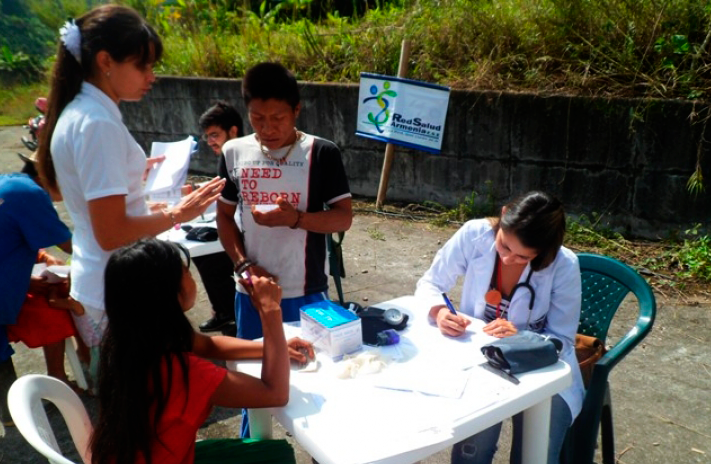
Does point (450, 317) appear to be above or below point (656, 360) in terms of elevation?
above

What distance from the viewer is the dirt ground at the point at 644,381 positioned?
8.82 ft

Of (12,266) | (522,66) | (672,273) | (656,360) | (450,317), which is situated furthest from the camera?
(522,66)

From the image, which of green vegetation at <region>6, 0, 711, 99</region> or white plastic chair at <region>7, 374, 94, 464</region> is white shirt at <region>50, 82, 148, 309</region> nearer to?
white plastic chair at <region>7, 374, 94, 464</region>

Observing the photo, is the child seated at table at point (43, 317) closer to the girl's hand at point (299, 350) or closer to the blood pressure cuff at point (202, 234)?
the blood pressure cuff at point (202, 234)

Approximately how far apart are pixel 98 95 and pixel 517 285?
159cm

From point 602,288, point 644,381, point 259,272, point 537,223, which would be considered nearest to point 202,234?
point 259,272

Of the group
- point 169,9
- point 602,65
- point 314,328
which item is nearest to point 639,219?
point 602,65

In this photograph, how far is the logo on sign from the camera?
575cm

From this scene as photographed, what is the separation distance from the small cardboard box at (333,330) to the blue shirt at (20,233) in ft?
4.72

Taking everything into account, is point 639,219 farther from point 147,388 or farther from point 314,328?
point 147,388

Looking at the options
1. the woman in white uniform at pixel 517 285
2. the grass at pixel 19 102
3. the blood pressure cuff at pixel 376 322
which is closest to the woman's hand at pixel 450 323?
the woman in white uniform at pixel 517 285

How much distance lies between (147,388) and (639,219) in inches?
176

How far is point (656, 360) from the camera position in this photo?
3.38 meters

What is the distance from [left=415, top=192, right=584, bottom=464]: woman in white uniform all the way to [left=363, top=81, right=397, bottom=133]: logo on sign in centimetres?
365
